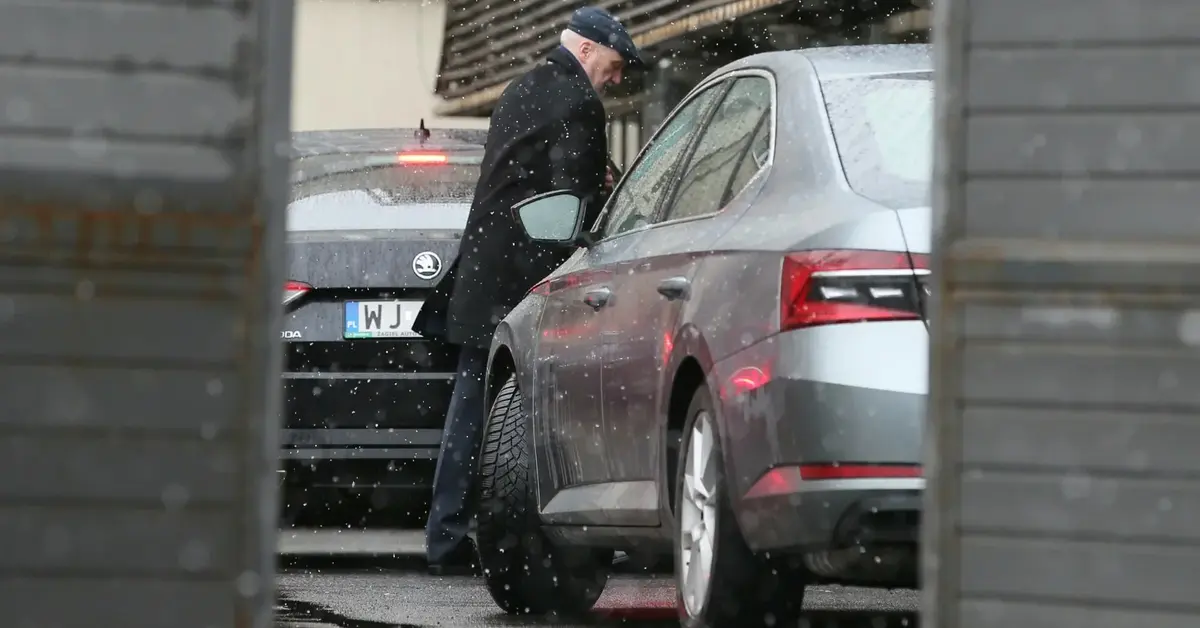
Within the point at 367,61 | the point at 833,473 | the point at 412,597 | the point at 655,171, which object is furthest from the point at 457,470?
the point at 367,61

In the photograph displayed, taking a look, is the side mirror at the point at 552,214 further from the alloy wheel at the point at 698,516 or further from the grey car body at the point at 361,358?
the grey car body at the point at 361,358

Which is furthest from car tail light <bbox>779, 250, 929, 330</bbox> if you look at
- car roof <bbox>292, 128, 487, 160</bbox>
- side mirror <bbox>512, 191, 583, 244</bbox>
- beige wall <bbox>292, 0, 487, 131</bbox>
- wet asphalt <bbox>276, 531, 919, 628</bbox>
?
beige wall <bbox>292, 0, 487, 131</bbox>

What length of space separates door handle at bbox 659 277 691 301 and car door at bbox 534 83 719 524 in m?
0.58

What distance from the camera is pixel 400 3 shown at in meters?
34.5

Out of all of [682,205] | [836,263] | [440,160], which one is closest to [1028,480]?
[836,263]

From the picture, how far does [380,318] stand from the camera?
31.7 ft

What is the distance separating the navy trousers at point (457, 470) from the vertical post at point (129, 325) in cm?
479

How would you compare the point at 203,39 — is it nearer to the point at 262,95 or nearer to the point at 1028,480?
the point at 262,95

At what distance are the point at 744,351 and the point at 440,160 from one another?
4.86 metres

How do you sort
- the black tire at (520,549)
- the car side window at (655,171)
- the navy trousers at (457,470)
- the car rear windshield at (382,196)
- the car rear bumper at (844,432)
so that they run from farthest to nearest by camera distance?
the car rear windshield at (382,196) → the navy trousers at (457,470) → the black tire at (520,549) → the car side window at (655,171) → the car rear bumper at (844,432)

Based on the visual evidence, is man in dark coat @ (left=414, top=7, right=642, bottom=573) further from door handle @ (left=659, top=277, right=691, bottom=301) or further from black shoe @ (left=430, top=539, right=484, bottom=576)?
door handle @ (left=659, top=277, right=691, bottom=301)

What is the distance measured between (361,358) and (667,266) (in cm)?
331

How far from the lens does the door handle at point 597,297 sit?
722 cm

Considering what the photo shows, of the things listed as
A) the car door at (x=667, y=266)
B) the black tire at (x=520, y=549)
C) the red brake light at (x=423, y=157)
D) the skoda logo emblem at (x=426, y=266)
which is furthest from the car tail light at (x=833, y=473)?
the red brake light at (x=423, y=157)
